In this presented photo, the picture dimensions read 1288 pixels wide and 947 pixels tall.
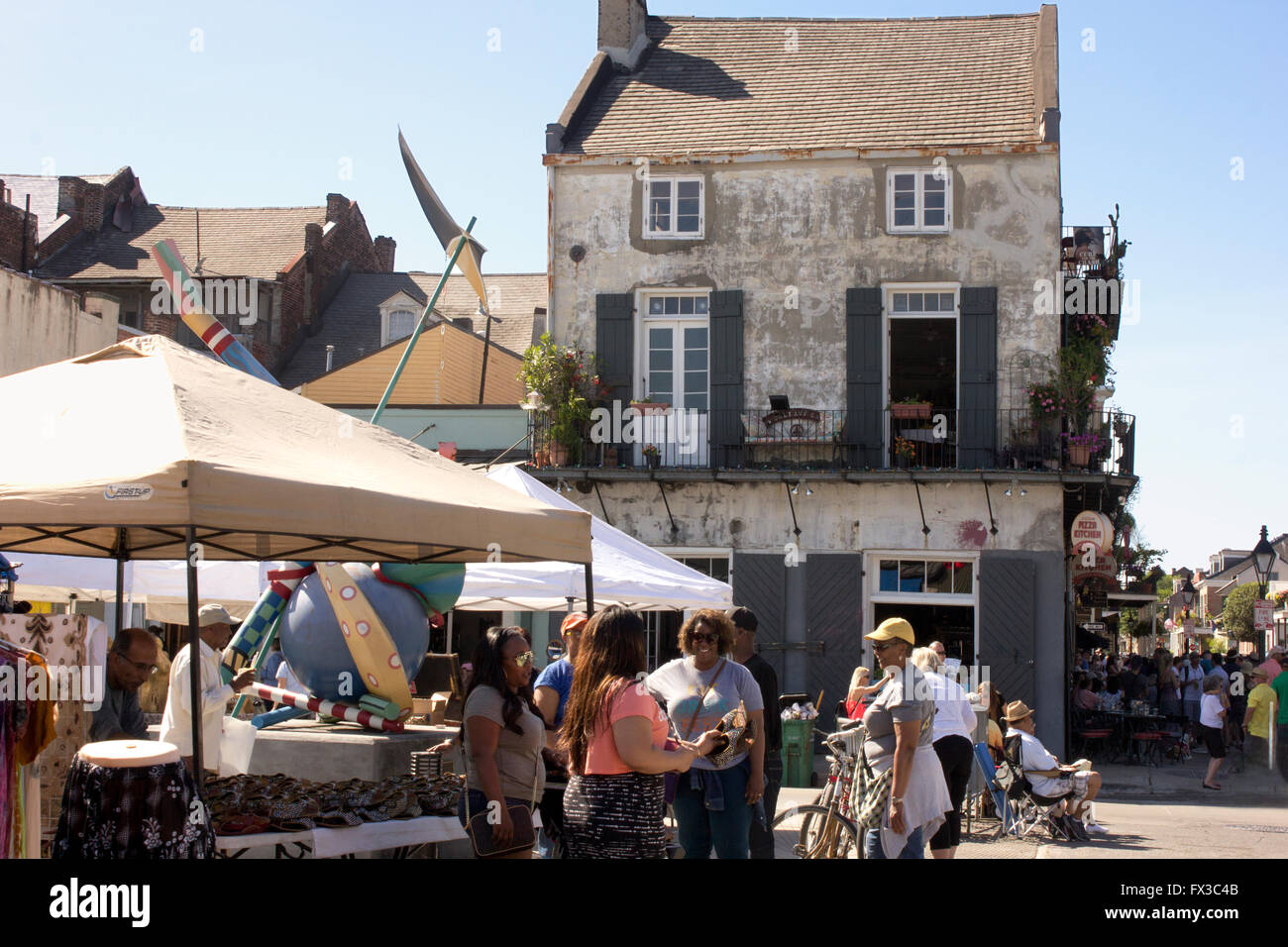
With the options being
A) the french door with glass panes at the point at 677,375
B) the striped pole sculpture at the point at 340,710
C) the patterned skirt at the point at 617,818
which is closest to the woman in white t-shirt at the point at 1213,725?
the french door with glass panes at the point at 677,375

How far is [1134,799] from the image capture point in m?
16.2

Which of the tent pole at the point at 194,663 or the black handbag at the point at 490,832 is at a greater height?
the tent pole at the point at 194,663

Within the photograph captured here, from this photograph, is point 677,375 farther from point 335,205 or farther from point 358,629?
point 335,205

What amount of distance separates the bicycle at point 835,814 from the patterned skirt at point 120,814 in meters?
4.40

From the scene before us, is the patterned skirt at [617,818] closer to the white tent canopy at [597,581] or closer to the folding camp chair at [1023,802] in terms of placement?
the white tent canopy at [597,581]

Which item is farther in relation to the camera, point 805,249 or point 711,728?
point 805,249

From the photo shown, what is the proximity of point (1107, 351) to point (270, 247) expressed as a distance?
25488mm

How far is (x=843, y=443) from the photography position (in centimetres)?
1942

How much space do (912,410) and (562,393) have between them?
509cm

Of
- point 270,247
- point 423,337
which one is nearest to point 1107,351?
point 423,337

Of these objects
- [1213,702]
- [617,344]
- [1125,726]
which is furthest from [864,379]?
[1125,726]

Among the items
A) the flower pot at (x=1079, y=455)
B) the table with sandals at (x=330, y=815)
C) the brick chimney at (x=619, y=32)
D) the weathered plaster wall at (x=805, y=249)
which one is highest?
the brick chimney at (x=619, y=32)

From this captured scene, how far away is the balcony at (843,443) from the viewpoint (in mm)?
18906
